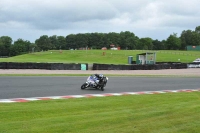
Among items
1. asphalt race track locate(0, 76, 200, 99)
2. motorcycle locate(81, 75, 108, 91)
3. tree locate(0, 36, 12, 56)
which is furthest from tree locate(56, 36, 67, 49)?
motorcycle locate(81, 75, 108, 91)

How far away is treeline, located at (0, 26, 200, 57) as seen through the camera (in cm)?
15075

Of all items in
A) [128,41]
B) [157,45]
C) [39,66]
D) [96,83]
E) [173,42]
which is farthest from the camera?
[157,45]

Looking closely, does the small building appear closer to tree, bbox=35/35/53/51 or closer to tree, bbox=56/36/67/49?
tree, bbox=35/35/53/51

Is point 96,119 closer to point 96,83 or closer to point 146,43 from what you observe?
point 96,83

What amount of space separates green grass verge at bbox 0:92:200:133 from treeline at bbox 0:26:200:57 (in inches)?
5703

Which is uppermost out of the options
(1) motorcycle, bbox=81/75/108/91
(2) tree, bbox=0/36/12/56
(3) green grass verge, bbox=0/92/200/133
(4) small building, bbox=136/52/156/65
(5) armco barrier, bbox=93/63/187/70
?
(2) tree, bbox=0/36/12/56

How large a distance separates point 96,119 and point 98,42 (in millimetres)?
173853

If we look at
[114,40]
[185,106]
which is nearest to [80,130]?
[185,106]

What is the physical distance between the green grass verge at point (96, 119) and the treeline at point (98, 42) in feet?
475

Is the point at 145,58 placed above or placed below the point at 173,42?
below

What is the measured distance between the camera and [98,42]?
180000 millimetres

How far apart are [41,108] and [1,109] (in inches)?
40.8

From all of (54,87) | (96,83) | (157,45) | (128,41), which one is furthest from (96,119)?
(157,45)

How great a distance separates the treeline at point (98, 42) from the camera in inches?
5935
